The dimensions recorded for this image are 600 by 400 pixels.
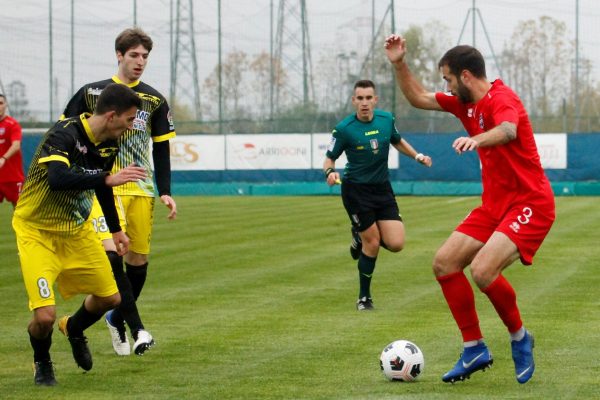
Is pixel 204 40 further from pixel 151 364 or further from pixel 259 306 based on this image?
pixel 151 364

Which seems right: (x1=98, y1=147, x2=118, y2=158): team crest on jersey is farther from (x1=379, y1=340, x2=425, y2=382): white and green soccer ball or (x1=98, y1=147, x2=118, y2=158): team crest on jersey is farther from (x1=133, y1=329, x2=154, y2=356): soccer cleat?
(x1=379, y1=340, x2=425, y2=382): white and green soccer ball

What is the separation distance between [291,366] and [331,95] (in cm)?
3773

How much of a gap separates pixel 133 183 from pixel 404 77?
2381 millimetres

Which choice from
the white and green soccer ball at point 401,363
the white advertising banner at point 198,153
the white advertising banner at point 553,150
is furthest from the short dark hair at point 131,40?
the white advertising banner at point 198,153

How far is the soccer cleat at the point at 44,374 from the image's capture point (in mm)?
8047

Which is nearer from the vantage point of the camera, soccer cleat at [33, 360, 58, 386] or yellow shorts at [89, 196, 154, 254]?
soccer cleat at [33, 360, 58, 386]

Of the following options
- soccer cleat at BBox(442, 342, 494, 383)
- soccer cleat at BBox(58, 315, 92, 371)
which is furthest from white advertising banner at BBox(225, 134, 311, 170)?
soccer cleat at BBox(442, 342, 494, 383)

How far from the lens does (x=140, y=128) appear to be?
9664 mm

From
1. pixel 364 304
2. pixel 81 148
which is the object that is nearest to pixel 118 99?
pixel 81 148

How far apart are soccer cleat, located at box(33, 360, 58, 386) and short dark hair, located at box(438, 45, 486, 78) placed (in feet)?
10.9

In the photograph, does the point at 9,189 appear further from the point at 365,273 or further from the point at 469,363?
the point at 469,363

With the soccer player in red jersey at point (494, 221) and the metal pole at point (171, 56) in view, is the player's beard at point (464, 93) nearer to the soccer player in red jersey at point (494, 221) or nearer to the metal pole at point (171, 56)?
the soccer player in red jersey at point (494, 221)

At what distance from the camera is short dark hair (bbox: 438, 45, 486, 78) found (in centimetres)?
801

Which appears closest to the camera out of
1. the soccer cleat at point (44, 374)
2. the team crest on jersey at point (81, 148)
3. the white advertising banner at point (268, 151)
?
the team crest on jersey at point (81, 148)
